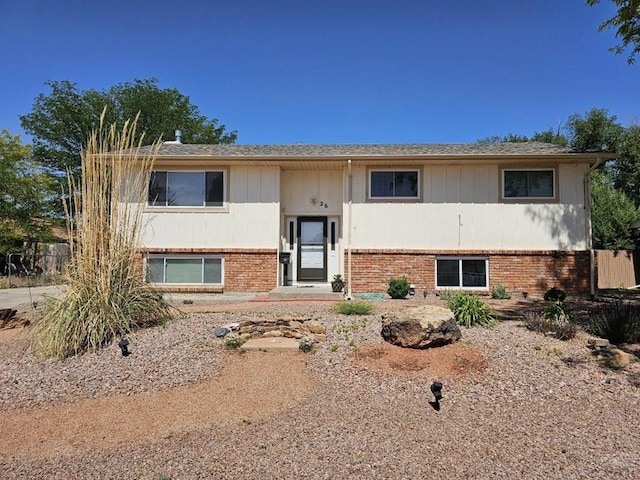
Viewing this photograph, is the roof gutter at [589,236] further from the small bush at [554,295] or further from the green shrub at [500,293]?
the green shrub at [500,293]

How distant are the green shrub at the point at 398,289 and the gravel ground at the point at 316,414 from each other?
17.0ft

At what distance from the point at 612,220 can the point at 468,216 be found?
515 inches

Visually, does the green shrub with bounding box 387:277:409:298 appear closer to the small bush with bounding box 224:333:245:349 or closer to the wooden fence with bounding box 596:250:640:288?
the small bush with bounding box 224:333:245:349

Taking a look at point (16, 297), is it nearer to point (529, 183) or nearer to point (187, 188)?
point (187, 188)

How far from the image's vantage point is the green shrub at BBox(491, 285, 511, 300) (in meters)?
11.1

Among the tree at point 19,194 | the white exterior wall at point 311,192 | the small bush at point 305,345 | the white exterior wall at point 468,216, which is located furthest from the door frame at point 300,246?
the tree at point 19,194

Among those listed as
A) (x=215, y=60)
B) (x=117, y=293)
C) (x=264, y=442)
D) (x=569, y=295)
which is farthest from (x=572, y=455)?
(x=215, y=60)

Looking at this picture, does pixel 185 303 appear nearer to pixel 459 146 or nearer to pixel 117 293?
pixel 117 293

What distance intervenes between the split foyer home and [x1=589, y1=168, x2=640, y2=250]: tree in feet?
35.5

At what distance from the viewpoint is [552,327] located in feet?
19.6

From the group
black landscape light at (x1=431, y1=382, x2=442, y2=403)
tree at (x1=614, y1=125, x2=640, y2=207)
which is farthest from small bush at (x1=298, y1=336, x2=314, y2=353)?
tree at (x1=614, y1=125, x2=640, y2=207)

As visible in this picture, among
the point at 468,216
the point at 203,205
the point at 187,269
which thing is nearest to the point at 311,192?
the point at 203,205

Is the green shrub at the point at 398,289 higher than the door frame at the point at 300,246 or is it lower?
lower

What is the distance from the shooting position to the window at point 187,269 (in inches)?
472
